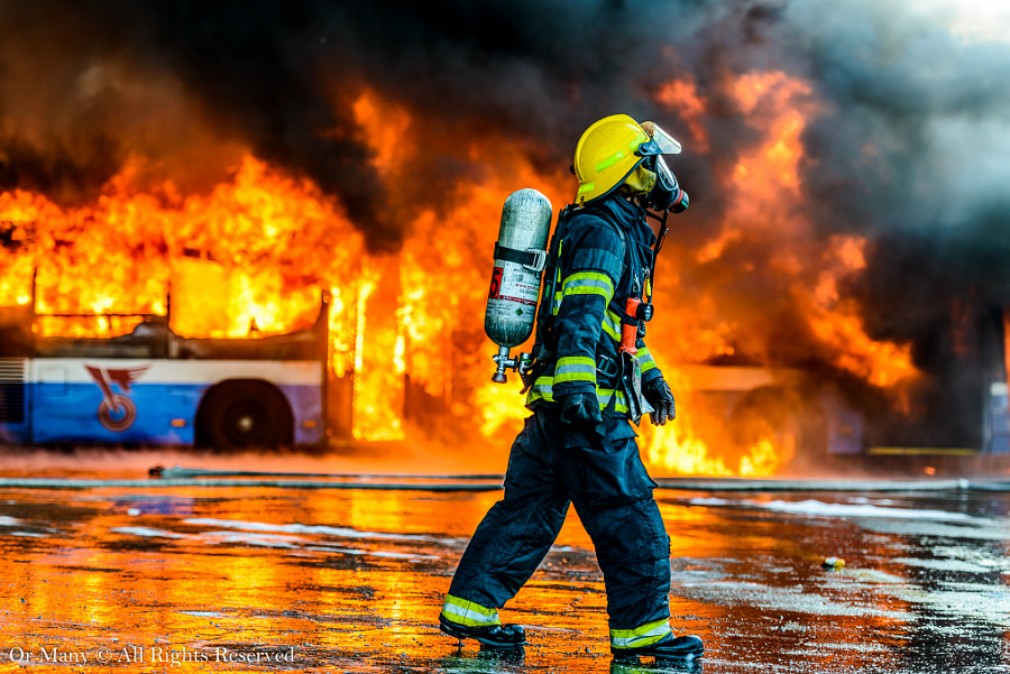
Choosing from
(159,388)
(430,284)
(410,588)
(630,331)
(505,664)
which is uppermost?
(430,284)

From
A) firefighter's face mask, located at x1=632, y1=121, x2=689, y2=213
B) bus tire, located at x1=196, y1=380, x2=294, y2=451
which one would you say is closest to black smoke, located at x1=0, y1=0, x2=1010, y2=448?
bus tire, located at x1=196, y1=380, x2=294, y2=451

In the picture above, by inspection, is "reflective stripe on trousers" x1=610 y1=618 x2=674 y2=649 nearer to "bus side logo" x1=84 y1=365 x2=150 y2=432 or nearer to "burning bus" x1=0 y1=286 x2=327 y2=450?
"burning bus" x1=0 y1=286 x2=327 y2=450

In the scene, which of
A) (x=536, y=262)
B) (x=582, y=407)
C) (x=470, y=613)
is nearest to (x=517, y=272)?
(x=536, y=262)

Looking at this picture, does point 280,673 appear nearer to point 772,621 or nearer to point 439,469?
point 772,621

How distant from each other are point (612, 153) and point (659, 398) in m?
0.88

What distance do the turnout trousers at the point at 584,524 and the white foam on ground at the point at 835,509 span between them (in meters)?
6.17

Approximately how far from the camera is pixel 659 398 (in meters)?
5.33

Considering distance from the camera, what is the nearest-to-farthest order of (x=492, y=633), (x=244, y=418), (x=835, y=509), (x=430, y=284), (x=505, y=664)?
(x=505, y=664) < (x=492, y=633) < (x=835, y=509) < (x=244, y=418) < (x=430, y=284)

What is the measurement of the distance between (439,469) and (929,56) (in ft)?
25.9

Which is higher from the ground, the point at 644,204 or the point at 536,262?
the point at 644,204

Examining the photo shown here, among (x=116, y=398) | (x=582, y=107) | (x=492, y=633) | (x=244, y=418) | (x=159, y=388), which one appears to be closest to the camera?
(x=492, y=633)

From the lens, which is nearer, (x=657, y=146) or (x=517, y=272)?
(x=517, y=272)

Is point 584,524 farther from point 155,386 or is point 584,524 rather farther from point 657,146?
point 155,386

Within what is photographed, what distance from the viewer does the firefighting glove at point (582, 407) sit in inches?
189
